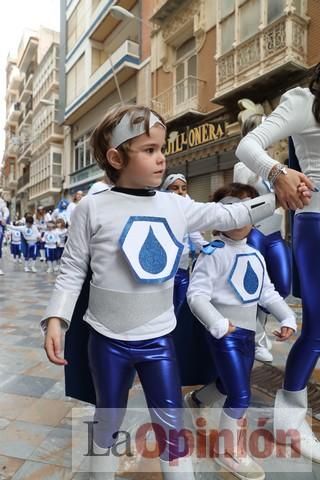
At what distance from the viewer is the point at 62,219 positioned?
10.7m

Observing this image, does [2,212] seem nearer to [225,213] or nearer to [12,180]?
[225,213]

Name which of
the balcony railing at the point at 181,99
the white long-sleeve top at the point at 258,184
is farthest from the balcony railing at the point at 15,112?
the white long-sleeve top at the point at 258,184

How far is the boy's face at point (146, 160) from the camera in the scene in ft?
4.66

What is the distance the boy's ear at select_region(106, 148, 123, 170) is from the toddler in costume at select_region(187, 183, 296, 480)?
22.6 inches

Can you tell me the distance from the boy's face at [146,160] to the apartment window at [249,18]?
1072cm

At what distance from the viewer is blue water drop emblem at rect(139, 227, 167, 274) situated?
4.60ft

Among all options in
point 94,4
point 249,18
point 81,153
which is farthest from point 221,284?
point 81,153

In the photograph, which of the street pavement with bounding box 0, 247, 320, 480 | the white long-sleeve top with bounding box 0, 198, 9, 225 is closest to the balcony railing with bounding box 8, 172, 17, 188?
the white long-sleeve top with bounding box 0, 198, 9, 225

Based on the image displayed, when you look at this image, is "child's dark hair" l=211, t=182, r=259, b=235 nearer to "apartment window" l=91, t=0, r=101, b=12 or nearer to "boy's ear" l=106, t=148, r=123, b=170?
"boy's ear" l=106, t=148, r=123, b=170

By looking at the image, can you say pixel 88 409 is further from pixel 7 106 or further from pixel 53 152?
pixel 7 106

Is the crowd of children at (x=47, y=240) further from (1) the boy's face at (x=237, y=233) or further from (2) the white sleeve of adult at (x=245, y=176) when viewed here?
(1) the boy's face at (x=237, y=233)

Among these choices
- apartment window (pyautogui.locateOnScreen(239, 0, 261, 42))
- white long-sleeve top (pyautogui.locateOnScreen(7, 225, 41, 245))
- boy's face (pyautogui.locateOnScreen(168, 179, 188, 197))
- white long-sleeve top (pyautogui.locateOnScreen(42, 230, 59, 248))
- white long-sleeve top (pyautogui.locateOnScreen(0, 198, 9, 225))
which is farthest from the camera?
white long-sleeve top (pyautogui.locateOnScreen(7, 225, 41, 245))

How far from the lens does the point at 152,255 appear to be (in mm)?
1420

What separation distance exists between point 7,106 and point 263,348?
2555 inches
